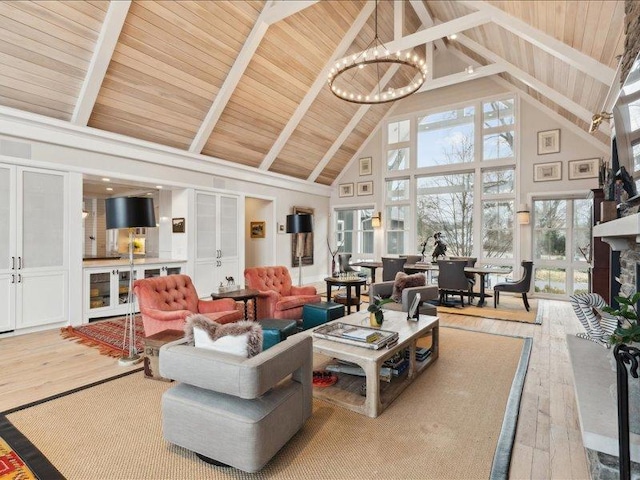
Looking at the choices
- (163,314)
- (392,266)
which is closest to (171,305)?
(163,314)

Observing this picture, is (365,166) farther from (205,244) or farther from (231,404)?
(231,404)

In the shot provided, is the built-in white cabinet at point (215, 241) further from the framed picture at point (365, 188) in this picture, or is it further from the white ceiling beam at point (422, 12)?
the white ceiling beam at point (422, 12)

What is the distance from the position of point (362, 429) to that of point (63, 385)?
259cm

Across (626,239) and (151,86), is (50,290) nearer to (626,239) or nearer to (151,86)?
(151,86)

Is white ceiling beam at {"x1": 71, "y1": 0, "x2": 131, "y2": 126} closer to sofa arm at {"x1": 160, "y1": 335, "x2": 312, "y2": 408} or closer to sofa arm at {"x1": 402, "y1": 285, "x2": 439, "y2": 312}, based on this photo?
sofa arm at {"x1": 160, "y1": 335, "x2": 312, "y2": 408}

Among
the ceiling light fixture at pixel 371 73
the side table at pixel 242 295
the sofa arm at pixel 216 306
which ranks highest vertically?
the ceiling light fixture at pixel 371 73

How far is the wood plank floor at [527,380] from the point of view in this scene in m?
2.02

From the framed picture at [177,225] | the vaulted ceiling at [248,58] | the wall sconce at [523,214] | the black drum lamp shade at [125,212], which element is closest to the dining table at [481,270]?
the wall sconce at [523,214]

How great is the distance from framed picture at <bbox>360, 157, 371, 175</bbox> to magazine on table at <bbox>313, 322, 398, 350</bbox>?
7.24 metres

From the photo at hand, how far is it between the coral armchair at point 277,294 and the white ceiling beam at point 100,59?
10.6 feet

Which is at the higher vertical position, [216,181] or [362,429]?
[216,181]

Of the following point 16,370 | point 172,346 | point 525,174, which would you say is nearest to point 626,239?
point 172,346

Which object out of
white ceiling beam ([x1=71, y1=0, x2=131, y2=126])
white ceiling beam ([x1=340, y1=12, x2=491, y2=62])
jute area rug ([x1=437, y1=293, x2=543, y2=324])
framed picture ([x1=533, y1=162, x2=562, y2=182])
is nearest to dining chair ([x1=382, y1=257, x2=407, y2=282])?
jute area rug ([x1=437, y1=293, x2=543, y2=324])

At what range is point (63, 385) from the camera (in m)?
2.94
